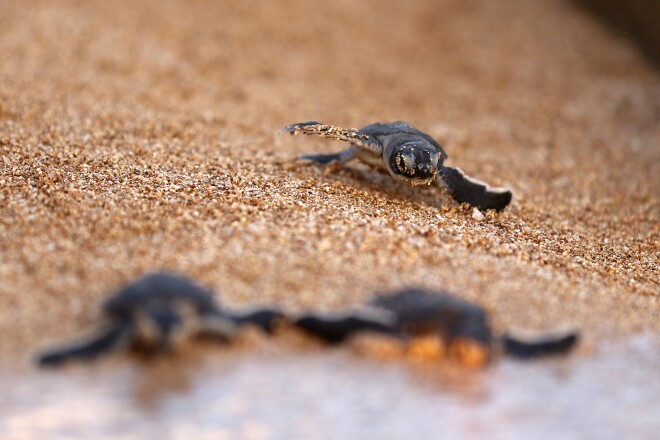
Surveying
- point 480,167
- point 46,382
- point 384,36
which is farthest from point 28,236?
point 384,36

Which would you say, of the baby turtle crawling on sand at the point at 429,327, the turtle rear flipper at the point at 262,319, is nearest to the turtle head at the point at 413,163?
the baby turtle crawling on sand at the point at 429,327

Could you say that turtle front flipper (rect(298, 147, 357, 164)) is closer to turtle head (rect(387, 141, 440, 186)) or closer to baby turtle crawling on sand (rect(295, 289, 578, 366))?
turtle head (rect(387, 141, 440, 186))

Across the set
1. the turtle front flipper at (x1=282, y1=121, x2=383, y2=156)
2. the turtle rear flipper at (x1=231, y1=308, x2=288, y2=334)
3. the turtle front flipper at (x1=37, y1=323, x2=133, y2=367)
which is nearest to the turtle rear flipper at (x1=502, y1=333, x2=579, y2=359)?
the turtle rear flipper at (x1=231, y1=308, x2=288, y2=334)

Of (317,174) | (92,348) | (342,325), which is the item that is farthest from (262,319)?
(317,174)

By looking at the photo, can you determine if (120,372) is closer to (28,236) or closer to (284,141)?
(28,236)

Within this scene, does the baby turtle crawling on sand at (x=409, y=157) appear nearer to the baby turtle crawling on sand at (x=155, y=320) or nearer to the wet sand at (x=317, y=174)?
the wet sand at (x=317, y=174)
